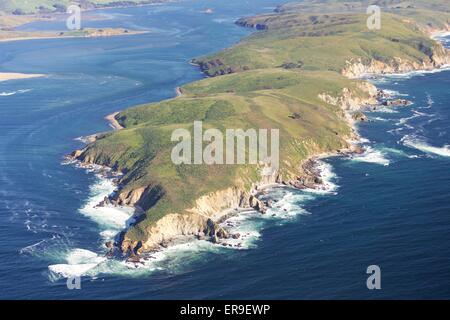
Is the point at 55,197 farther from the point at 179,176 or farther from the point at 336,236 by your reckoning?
the point at 336,236

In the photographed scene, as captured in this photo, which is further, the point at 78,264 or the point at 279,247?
the point at 279,247

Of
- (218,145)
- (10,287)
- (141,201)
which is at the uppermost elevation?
(218,145)

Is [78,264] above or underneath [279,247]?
underneath

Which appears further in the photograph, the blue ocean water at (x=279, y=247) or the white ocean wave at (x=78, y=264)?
the white ocean wave at (x=78, y=264)

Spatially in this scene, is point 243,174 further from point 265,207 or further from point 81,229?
point 81,229

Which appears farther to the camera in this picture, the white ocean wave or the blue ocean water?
the white ocean wave

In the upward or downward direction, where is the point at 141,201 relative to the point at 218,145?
downward
